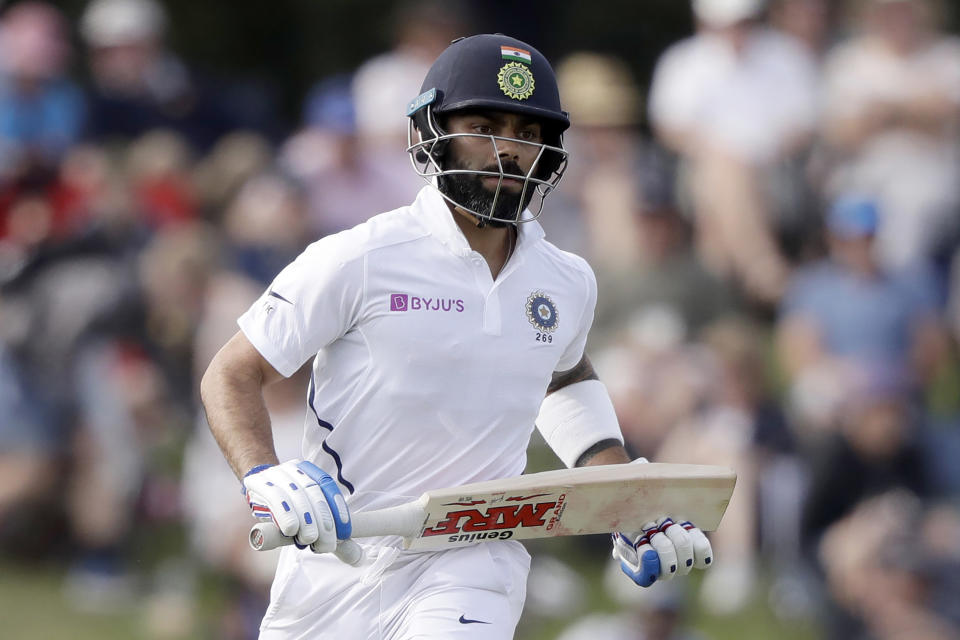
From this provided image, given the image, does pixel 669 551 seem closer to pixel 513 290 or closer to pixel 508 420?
pixel 508 420

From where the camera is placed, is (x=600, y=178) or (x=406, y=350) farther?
(x=600, y=178)

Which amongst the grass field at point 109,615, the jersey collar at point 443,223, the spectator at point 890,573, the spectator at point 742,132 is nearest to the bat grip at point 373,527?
the jersey collar at point 443,223

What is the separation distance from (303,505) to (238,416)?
50 centimetres

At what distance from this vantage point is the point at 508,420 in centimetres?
421

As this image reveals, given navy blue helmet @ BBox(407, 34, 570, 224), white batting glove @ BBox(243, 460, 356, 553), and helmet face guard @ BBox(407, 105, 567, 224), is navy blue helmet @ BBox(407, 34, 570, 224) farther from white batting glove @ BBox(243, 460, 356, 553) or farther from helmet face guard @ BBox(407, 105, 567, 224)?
white batting glove @ BBox(243, 460, 356, 553)

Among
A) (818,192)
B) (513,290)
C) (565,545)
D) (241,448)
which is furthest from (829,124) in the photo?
(241,448)

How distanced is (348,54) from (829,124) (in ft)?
19.9

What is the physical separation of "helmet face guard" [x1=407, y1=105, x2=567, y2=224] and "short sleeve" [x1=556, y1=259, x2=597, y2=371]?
308 mm

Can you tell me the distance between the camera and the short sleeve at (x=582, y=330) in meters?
4.49

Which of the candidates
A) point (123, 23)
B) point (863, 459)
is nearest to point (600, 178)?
point (863, 459)

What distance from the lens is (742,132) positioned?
9.16 meters

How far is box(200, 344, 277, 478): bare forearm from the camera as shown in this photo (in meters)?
3.88

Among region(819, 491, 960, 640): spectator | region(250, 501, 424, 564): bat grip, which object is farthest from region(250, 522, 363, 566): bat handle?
region(819, 491, 960, 640): spectator

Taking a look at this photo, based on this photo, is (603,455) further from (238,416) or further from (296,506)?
(296,506)
